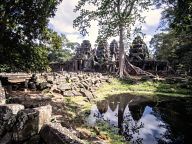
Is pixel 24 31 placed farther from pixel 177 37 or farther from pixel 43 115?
pixel 177 37

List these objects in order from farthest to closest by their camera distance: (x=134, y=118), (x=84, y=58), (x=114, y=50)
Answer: (x=114, y=50)
(x=84, y=58)
(x=134, y=118)

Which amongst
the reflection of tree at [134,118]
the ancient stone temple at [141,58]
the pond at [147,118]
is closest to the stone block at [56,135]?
the pond at [147,118]

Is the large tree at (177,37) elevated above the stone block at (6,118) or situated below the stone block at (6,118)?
above

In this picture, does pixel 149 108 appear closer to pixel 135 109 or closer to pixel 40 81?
pixel 135 109

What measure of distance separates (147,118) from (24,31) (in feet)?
29.9

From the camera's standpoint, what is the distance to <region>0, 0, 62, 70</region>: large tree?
47.8 ft

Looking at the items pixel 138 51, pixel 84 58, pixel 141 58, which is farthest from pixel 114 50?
pixel 84 58

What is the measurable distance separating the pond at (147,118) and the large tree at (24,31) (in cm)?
482

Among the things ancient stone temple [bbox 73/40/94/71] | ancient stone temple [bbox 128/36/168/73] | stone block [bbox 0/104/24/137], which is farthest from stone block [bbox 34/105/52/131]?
ancient stone temple [bbox 73/40/94/71]

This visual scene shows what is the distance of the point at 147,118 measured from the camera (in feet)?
57.2

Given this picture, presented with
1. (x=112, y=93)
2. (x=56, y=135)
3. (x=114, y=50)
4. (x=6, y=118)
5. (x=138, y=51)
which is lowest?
(x=112, y=93)

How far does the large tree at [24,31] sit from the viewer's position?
14.6m

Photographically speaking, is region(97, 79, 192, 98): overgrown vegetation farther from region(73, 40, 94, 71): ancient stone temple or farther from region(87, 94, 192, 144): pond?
region(73, 40, 94, 71): ancient stone temple

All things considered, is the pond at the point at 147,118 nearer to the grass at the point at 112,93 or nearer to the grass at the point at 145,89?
the grass at the point at 112,93
